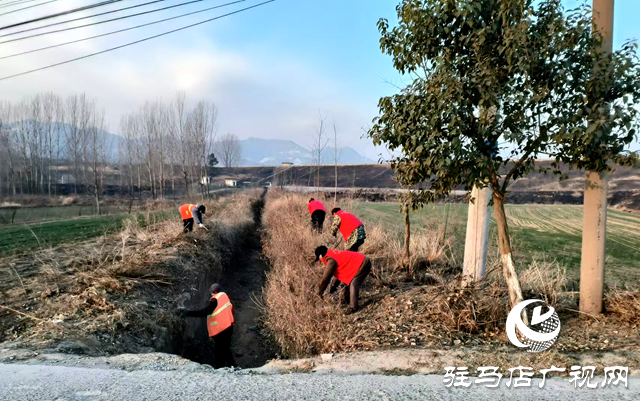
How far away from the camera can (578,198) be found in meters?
28.3

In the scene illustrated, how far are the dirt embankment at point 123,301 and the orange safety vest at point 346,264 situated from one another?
2383 millimetres

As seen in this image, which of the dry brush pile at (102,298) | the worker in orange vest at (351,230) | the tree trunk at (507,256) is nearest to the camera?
the tree trunk at (507,256)

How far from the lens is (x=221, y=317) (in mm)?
5828

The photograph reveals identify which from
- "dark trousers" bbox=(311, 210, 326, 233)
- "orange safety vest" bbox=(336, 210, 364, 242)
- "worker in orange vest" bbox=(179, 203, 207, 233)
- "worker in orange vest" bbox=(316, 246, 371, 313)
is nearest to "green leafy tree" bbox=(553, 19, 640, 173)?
"worker in orange vest" bbox=(316, 246, 371, 313)

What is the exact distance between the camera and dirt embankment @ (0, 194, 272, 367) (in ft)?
16.8

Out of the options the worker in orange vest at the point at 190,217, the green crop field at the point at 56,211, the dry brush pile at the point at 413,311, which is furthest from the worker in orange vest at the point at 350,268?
the green crop field at the point at 56,211

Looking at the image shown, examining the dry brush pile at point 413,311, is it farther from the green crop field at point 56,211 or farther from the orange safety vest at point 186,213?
the green crop field at point 56,211

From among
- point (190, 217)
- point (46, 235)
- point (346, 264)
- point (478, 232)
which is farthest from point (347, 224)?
point (46, 235)

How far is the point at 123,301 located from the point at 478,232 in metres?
6.23

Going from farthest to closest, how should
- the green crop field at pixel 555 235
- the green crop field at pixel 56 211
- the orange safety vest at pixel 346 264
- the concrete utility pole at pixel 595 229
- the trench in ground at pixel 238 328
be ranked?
the green crop field at pixel 56 211 < the green crop field at pixel 555 235 < the trench in ground at pixel 238 328 < the orange safety vest at pixel 346 264 < the concrete utility pole at pixel 595 229

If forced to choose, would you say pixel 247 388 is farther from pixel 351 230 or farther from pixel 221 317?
pixel 351 230

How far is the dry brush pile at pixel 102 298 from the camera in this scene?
509 centimetres

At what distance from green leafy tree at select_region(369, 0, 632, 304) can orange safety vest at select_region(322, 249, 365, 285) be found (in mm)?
1826

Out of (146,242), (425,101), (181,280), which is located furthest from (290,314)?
(146,242)
